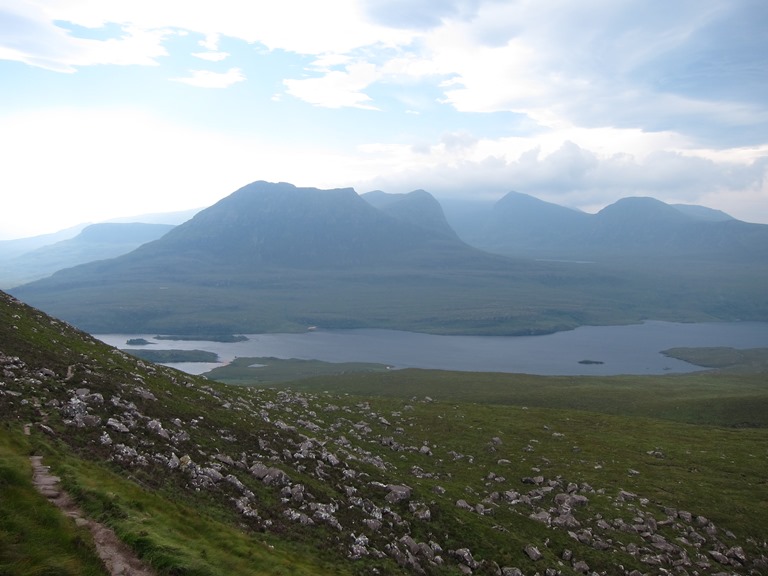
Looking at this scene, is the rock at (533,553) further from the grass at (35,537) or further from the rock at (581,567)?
the grass at (35,537)

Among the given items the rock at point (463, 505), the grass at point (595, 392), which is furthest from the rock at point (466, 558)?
the grass at point (595, 392)

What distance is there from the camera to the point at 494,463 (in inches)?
1943

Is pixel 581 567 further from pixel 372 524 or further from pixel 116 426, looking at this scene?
pixel 116 426

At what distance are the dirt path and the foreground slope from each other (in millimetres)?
358

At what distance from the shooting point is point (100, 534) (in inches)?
659

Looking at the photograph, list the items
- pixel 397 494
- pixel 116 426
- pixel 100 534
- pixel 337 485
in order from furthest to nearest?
pixel 397 494
pixel 337 485
pixel 116 426
pixel 100 534

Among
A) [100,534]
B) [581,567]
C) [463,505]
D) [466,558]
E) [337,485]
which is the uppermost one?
[100,534]

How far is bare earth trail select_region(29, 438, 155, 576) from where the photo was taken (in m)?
15.5

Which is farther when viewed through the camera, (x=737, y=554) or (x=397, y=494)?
(x=737, y=554)

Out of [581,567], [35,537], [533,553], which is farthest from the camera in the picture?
[581,567]

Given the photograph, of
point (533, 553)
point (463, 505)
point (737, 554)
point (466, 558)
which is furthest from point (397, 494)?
point (737, 554)

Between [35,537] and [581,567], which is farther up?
[35,537]

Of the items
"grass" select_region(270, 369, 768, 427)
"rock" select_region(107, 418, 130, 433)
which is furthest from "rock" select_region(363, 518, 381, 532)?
"grass" select_region(270, 369, 768, 427)

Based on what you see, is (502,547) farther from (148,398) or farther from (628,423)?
(628,423)
